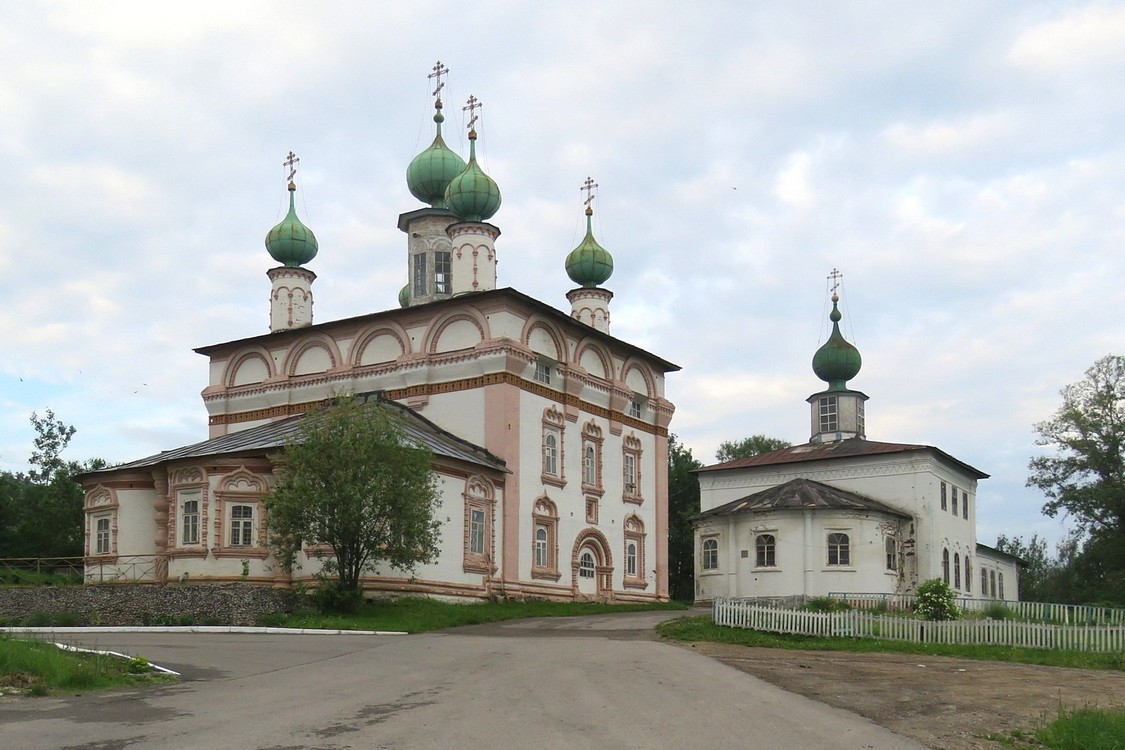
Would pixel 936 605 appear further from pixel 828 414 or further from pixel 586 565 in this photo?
pixel 828 414

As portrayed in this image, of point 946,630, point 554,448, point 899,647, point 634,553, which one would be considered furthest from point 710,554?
point 899,647

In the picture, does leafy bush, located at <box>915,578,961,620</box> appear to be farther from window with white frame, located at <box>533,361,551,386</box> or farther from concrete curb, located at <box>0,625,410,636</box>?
window with white frame, located at <box>533,361,551,386</box>

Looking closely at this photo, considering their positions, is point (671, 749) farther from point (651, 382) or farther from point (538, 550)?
point (651, 382)

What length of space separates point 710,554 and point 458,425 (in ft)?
36.1

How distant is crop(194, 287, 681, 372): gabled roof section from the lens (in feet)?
109

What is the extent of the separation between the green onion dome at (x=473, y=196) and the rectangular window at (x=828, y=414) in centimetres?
1758

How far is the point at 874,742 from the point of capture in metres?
10.7

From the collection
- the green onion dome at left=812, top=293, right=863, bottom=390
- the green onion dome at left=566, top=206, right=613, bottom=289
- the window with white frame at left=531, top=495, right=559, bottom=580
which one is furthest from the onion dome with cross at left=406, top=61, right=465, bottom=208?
the green onion dome at left=812, top=293, right=863, bottom=390

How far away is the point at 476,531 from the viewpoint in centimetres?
3106

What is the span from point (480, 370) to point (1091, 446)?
92.3 feet

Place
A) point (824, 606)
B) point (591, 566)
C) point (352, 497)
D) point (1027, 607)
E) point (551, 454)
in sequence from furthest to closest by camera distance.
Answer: point (591, 566), point (551, 454), point (1027, 607), point (352, 497), point (824, 606)

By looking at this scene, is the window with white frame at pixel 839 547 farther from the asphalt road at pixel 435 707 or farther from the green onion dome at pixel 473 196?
the asphalt road at pixel 435 707

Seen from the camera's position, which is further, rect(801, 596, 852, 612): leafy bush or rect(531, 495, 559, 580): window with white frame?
rect(531, 495, 559, 580): window with white frame

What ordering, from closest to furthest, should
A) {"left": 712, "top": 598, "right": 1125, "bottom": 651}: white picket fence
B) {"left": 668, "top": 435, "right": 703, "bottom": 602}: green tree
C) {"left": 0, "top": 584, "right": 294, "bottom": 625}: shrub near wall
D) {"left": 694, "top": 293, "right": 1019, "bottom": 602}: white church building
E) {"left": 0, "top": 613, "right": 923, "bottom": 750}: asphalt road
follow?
1. {"left": 0, "top": 613, "right": 923, "bottom": 750}: asphalt road
2. {"left": 712, "top": 598, "right": 1125, "bottom": 651}: white picket fence
3. {"left": 0, "top": 584, "right": 294, "bottom": 625}: shrub near wall
4. {"left": 694, "top": 293, "right": 1019, "bottom": 602}: white church building
5. {"left": 668, "top": 435, "right": 703, "bottom": 602}: green tree
